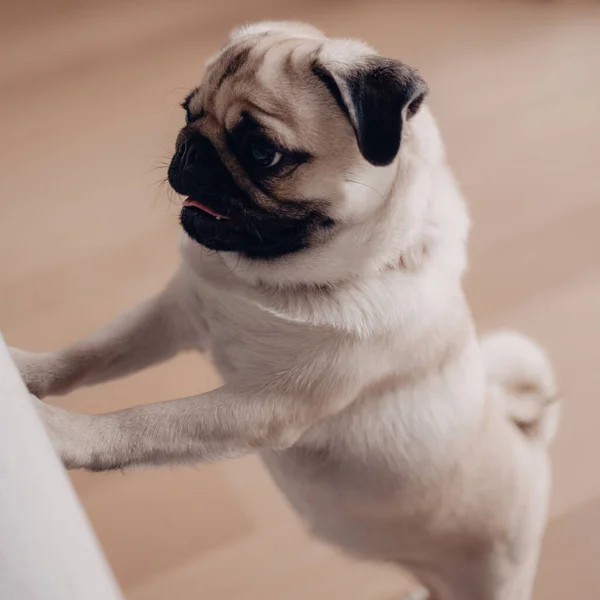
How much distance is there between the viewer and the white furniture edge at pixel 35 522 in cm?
54

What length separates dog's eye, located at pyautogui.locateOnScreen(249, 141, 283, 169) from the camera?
0.94 m

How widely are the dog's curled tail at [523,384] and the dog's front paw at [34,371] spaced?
2.22ft

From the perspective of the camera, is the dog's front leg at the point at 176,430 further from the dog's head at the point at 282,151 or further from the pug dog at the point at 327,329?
the dog's head at the point at 282,151

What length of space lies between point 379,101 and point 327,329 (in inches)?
11.5

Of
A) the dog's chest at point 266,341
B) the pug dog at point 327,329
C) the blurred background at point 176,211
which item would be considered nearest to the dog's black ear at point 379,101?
the pug dog at point 327,329

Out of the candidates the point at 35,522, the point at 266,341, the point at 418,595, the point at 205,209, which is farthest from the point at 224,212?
the point at 418,595

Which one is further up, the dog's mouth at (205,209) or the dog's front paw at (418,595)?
the dog's mouth at (205,209)

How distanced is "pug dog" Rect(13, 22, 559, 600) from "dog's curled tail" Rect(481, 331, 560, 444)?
69 mm

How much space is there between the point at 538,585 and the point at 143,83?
168 centimetres

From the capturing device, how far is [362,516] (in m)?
1.19

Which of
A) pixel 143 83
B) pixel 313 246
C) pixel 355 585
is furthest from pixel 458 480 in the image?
pixel 143 83

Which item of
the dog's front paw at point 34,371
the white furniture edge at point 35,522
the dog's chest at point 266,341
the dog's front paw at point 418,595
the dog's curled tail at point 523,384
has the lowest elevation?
the dog's front paw at point 418,595

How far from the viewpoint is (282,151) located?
3.05ft

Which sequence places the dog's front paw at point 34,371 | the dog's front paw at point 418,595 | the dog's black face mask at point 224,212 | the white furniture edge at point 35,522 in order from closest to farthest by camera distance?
the white furniture edge at point 35,522
the dog's black face mask at point 224,212
the dog's front paw at point 34,371
the dog's front paw at point 418,595
